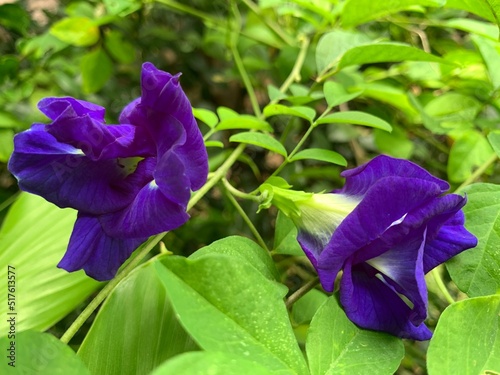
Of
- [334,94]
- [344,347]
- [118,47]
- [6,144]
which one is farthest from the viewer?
[118,47]

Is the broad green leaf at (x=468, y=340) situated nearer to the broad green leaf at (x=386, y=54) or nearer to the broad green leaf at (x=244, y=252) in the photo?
the broad green leaf at (x=244, y=252)

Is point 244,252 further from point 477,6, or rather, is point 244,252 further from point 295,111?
point 477,6

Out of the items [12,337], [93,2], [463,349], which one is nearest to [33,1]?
[93,2]

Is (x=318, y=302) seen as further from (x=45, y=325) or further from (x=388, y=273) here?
(x=45, y=325)

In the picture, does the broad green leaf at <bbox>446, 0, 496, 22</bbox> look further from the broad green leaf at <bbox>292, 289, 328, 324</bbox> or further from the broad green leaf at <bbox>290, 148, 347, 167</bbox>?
the broad green leaf at <bbox>292, 289, 328, 324</bbox>

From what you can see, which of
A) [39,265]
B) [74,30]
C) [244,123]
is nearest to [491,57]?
[244,123]

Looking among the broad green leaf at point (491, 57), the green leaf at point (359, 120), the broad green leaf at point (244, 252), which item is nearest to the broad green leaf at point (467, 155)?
the broad green leaf at point (491, 57)

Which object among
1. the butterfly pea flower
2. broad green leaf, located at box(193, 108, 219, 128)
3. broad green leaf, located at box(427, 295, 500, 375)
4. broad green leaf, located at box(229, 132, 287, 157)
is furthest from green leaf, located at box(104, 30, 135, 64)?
broad green leaf, located at box(427, 295, 500, 375)
